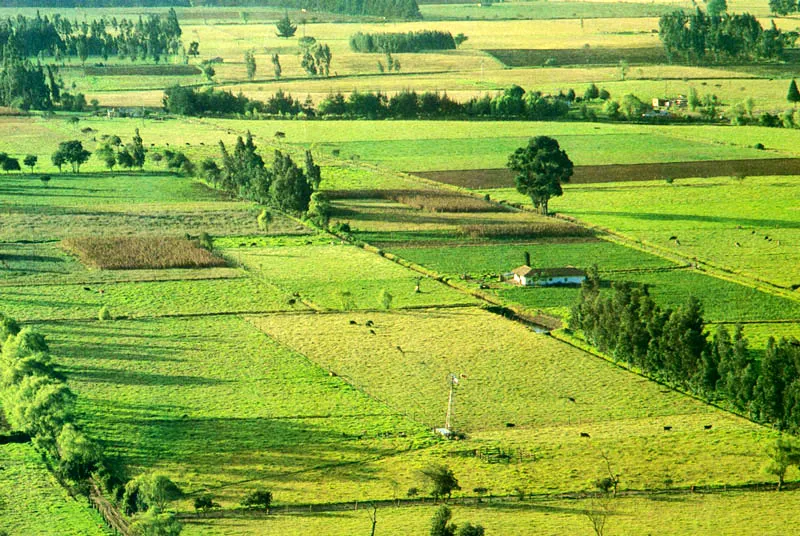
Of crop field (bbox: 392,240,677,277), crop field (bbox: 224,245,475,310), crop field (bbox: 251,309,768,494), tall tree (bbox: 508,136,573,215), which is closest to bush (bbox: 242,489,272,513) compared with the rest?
crop field (bbox: 251,309,768,494)

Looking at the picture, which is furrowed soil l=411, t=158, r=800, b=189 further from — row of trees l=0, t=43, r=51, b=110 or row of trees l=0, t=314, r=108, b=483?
row of trees l=0, t=43, r=51, b=110

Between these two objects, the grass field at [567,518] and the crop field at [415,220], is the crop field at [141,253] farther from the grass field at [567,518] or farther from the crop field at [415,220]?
the grass field at [567,518]

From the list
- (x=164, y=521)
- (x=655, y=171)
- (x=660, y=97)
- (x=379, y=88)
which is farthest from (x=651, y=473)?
(x=379, y=88)

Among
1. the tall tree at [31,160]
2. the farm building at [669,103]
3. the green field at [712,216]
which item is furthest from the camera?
the farm building at [669,103]

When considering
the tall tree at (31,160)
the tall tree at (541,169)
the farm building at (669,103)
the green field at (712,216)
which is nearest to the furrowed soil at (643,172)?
the green field at (712,216)

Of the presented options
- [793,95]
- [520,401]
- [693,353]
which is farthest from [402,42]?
[520,401]

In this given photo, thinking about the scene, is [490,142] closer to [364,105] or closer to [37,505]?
[364,105]
